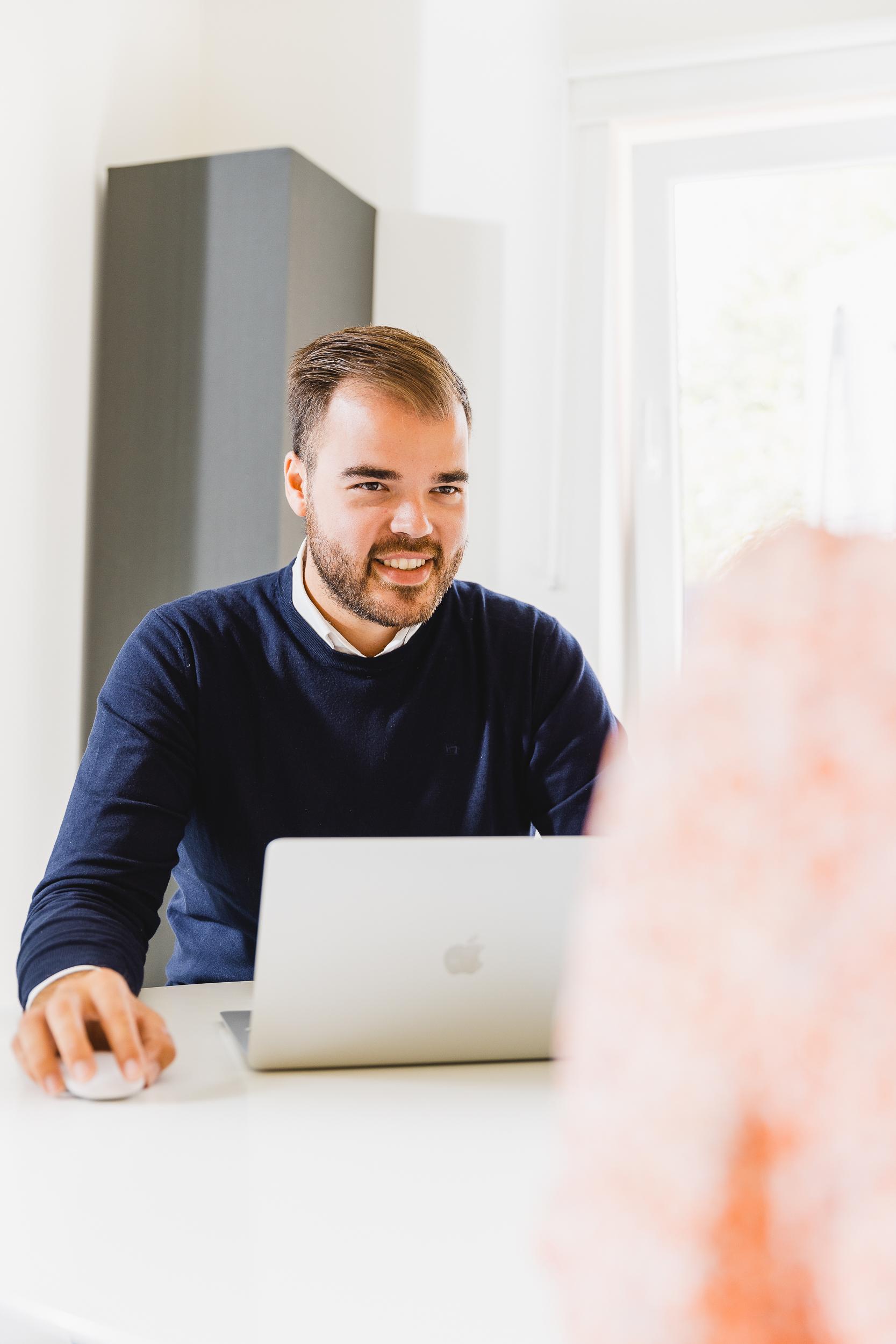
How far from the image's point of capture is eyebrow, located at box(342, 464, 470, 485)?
5.32 ft

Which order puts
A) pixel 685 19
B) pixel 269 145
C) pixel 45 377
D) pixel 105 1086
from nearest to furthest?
pixel 105 1086 < pixel 45 377 < pixel 685 19 < pixel 269 145

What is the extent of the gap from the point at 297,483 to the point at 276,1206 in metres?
1.24

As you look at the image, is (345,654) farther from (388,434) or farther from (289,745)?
(388,434)

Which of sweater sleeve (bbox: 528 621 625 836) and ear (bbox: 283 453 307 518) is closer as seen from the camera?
sweater sleeve (bbox: 528 621 625 836)

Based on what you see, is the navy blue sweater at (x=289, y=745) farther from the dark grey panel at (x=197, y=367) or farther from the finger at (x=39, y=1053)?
the dark grey panel at (x=197, y=367)

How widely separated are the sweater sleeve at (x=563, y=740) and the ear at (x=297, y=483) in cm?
40

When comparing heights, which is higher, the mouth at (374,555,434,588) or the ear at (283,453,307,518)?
the ear at (283,453,307,518)

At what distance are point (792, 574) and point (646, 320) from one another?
266 centimetres

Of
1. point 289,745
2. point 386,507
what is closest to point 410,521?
point 386,507

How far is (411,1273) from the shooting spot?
1.98 ft

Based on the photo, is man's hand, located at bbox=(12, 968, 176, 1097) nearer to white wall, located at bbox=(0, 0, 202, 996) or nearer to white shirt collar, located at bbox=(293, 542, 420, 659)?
white shirt collar, located at bbox=(293, 542, 420, 659)

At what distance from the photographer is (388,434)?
160 centimetres

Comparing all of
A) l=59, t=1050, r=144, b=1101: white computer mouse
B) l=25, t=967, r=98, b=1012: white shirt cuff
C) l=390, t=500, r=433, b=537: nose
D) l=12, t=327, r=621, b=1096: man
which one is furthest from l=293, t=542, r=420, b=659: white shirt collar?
l=59, t=1050, r=144, b=1101: white computer mouse

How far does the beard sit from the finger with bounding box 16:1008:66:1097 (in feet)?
2.52
